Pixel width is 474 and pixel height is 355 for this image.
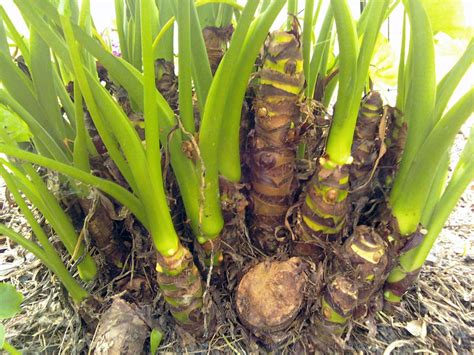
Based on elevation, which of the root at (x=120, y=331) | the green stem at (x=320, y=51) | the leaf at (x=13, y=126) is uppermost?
the green stem at (x=320, y=51)

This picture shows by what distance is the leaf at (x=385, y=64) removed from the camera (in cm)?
76

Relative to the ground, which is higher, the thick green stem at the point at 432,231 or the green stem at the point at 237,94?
the green stem at the point at 237,94

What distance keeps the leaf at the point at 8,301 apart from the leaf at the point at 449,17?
675 millimetres

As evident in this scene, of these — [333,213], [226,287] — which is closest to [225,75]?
[333,213]

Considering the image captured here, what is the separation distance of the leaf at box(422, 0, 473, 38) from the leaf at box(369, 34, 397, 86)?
17 cm

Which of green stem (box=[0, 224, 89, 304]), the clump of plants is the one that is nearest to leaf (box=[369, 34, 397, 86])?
the clump of plants

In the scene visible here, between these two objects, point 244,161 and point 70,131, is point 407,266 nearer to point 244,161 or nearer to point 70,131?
point 244,161

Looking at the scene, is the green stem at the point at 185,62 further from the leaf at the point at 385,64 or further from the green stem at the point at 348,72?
the leaf at the point at 385,64

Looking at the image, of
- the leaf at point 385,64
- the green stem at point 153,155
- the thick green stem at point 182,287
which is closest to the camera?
the green stem at point 153,155

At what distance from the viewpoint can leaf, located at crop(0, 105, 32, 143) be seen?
18.1 inches

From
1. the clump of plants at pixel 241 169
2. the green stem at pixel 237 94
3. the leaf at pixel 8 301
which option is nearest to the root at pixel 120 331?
the clump of plants at pixel 241 169

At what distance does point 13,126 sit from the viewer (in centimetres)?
47

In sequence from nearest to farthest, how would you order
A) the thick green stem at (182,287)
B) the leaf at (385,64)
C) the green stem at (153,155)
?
the green stem at (153,155), the thick green stem at (182,287), the leaf at (385,64)

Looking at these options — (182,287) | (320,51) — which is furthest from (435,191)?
(182,287)
